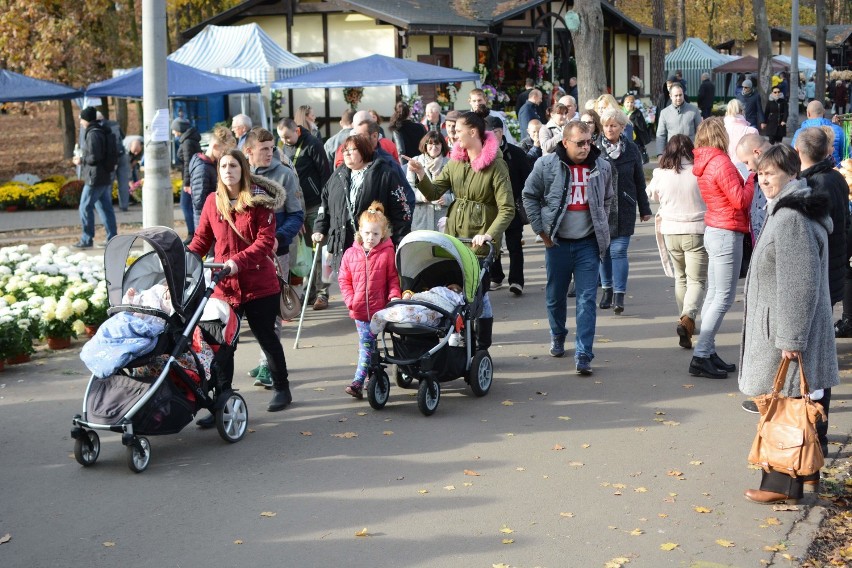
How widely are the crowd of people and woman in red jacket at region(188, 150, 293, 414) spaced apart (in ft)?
0.04

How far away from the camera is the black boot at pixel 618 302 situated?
1152cm

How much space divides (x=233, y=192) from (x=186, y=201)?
9233mm

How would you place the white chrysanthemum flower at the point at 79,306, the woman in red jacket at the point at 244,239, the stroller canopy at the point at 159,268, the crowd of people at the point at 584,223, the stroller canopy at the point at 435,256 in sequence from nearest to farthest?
the crowd of people at the point at 584,223
the stroller canopy at the point at 159,268
the woman in red jacket at the point at 244,239
the stroller canopy at the point at 435,256
the white chrysanthemum flower at the point at 79,306

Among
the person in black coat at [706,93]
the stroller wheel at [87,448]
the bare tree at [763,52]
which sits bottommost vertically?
the stroller wheel at [87,448]

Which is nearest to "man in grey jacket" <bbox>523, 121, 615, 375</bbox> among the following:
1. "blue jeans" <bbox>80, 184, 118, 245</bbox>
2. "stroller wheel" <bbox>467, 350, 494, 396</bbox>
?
"stroller wheel" <bbox>467, 350, 494, 396</bbox>

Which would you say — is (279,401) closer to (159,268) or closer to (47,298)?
(159,268)

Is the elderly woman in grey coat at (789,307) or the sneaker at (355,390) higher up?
the elderly woman in grey coat at (789,307)

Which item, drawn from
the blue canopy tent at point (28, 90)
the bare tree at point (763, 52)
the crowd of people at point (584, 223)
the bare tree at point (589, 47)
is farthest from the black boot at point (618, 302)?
the bare tree at point (763, 52)

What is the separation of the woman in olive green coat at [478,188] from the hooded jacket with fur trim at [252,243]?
158cm

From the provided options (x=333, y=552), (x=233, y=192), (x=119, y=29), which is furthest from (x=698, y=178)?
(x=119, y=29)

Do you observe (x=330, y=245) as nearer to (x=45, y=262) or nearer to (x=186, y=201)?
(x=45, y=262)

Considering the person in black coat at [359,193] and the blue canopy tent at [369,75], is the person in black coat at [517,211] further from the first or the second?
the blue canopy tent at [369,75]

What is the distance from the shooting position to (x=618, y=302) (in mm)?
11570

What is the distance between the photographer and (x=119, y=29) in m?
36.1
